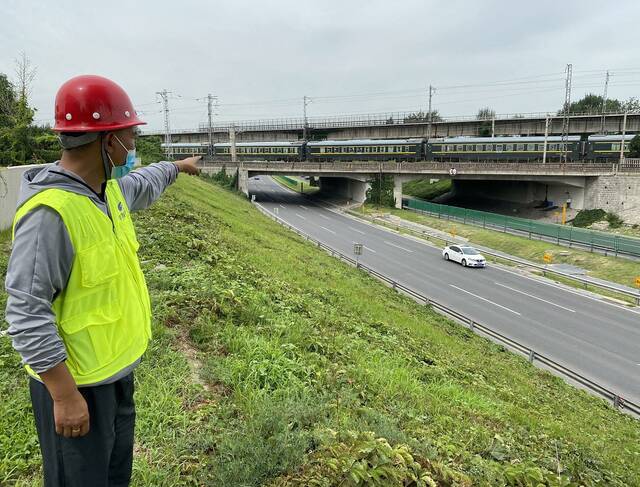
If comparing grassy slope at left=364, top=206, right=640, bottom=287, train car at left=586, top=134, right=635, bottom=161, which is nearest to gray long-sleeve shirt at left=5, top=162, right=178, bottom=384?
grassy slope at left=364, top=206, right=640, bottom=287

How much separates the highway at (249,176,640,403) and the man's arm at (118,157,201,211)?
15.0 m

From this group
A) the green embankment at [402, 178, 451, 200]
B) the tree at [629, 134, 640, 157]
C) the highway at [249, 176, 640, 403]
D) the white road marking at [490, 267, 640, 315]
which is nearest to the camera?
the highway at [249, 176, 640, 403]

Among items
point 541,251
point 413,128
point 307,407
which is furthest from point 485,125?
point 307,407

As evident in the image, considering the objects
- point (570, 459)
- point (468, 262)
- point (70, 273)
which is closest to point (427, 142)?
point (468, 262)

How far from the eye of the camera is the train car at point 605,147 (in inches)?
1943

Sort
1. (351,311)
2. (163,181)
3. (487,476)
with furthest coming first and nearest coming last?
(351,311)
(487,476)
(163,181)

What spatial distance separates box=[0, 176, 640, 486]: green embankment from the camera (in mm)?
3469

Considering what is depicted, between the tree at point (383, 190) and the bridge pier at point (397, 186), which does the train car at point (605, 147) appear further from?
the tree at point (383, 190)

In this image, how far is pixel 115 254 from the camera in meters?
2.28

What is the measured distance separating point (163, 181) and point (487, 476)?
416 cm

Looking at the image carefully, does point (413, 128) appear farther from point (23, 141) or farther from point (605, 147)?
point (23, 141)

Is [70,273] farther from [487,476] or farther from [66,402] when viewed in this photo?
[487,476]

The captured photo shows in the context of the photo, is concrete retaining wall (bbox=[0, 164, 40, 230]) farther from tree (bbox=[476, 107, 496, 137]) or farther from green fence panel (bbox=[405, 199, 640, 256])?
tree (bbox=[476, 107, 496, 137])

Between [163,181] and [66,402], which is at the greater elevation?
[163,181]
